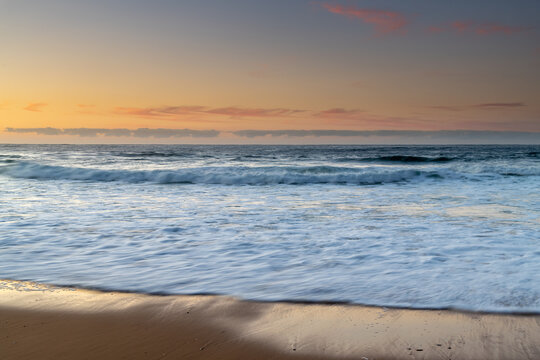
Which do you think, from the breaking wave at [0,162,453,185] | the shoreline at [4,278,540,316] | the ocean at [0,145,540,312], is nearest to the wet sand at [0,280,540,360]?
the shoreline at [4,278,540,316]

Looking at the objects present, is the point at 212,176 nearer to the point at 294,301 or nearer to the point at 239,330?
the point at 294,301

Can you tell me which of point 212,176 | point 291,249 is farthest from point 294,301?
point 212,176

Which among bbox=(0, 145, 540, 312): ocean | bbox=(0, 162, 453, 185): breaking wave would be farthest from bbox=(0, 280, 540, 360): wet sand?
bbox=(0, 162, 453, 185): breaking wave

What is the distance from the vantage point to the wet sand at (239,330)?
2.47m

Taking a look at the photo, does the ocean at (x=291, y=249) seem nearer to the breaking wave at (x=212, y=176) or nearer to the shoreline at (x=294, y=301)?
the shoreline at (x=294, y=301)

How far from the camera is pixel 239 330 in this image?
282 cm

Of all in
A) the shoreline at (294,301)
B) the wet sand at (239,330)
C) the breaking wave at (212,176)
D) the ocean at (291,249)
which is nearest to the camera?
the wet sand at (239,330)

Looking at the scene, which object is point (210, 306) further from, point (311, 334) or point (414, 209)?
point (414, 209)

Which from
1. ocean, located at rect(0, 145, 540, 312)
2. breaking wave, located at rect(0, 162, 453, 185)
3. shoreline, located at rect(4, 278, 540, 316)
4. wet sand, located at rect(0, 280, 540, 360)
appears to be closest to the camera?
wet sand, located at rect(0, 280, 540, 360)

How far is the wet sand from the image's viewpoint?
247 cm

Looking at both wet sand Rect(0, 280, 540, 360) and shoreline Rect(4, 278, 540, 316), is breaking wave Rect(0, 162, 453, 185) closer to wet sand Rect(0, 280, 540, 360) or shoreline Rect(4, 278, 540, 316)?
shoreline Rect(4, 278, 540, 316)

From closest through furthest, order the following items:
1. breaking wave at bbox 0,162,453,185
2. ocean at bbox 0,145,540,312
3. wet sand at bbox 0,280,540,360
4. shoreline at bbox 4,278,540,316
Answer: wet sand at bbox 0,280,540,360, shoreline at bbox 4,278,540,316, ocean at bbox 0,145,540,312, breaking wave at bbox 0,162,453,185

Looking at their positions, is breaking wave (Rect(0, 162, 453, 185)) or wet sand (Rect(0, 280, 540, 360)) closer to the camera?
wet sand (Rect(0, 280, 540, 360))

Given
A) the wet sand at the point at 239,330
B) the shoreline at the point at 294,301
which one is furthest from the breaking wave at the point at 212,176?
the wet sand at the point at 239,330
